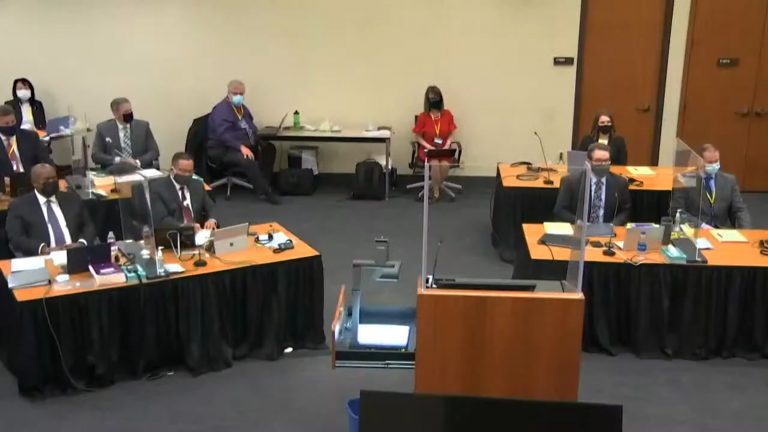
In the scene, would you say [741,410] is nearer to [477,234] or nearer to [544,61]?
[477,234]

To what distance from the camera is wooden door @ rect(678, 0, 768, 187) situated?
9.45m

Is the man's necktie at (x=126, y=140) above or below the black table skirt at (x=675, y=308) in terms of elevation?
above

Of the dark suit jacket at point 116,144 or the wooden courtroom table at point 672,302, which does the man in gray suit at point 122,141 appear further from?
the wooden courtroom table at point 672,302

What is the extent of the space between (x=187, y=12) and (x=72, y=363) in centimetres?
596

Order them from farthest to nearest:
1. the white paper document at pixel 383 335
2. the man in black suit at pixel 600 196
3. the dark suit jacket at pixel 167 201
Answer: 1. the man in black suit at pixel 600 196
2. the dark suit jacket at pixel 167 201
3. the white paper document at pixel 383 335

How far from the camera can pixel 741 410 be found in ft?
15.5

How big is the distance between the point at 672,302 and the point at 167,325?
3381 mm

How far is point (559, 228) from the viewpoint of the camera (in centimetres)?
595

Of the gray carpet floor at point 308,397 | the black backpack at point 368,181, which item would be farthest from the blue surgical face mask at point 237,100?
the gray carpet floor at point 308,397

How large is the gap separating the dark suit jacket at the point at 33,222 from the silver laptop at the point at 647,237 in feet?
12.9

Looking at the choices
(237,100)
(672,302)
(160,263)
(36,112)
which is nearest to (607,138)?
(672,302)

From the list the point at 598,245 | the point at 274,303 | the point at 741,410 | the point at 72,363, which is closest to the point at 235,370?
the point at 274,303

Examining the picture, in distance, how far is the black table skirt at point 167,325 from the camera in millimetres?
4703

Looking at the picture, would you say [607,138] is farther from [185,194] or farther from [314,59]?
[185,194]
